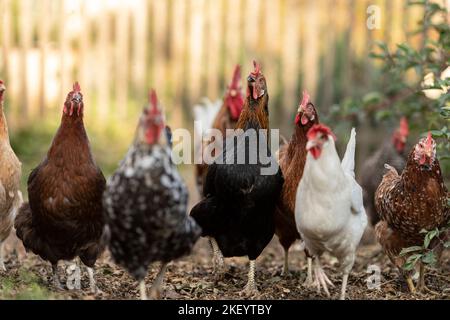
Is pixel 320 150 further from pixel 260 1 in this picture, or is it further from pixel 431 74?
pixel 260 1

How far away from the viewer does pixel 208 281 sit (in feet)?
19.9

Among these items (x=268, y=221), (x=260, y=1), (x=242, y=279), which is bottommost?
(x=242, y=279)

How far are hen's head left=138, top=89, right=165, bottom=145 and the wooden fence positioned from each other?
682 cm

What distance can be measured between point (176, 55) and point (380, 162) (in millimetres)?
4896

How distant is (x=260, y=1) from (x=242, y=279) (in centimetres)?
636

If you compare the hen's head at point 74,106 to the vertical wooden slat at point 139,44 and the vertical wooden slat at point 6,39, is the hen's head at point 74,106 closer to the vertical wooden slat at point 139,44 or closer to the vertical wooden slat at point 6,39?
the vertical wooden slat at point 6,39

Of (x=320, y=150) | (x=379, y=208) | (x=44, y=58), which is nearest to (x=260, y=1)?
(x=44, y=58)

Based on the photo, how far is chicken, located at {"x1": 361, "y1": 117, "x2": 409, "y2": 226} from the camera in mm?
7730

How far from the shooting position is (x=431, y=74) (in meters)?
7.19

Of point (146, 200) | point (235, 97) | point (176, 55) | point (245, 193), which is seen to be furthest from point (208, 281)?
point (176, 55)

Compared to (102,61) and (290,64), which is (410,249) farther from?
(102,61)
